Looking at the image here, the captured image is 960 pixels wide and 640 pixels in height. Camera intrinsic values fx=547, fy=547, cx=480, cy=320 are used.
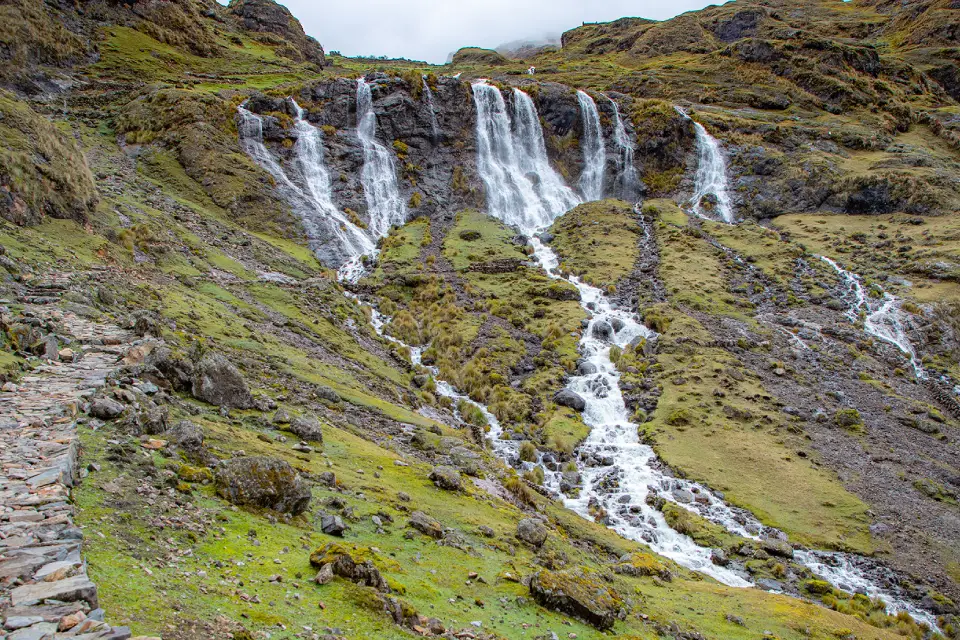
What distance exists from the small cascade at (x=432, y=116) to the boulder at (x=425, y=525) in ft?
244

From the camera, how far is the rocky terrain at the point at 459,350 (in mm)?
10414

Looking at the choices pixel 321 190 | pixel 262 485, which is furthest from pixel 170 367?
pixel 321 190

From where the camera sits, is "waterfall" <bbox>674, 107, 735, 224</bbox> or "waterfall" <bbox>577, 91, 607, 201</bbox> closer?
"waterfall" <bbox>674, 107, 735, 224</bbox>

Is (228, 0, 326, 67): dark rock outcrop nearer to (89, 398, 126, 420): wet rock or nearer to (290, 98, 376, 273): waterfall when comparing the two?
(290, 98, 376, 273): waterfall

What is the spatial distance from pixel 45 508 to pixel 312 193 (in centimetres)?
6503

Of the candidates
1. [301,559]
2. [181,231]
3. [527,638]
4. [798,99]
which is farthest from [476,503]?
[798,99]

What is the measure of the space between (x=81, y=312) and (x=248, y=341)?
33.6ft

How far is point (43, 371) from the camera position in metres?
13.2

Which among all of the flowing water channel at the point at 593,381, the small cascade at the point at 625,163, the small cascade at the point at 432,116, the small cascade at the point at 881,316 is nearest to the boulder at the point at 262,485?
the flowing water channel at the point at 593,381

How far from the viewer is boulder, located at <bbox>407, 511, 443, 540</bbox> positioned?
15.3 meters

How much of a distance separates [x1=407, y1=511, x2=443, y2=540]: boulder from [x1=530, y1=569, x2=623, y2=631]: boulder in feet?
10.3

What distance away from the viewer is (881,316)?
5472 cm

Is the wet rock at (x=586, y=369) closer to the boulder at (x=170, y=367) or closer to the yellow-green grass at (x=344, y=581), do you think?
the yellow-green grass at (x=344, y=581)

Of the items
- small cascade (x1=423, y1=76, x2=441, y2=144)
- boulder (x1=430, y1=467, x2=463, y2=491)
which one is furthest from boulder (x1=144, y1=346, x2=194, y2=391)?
small cascade (x1=423, y1=76, x2=441, y2=144)
